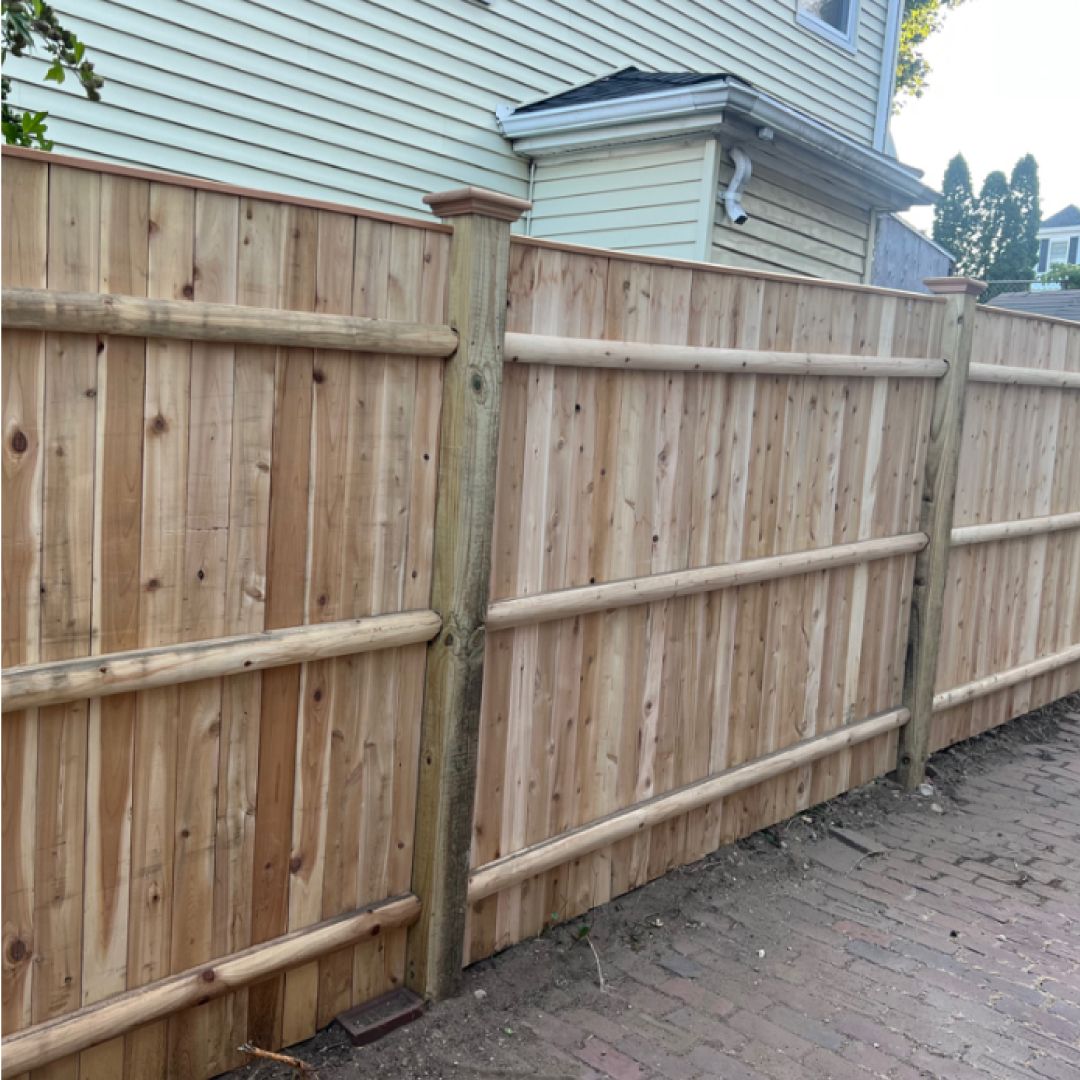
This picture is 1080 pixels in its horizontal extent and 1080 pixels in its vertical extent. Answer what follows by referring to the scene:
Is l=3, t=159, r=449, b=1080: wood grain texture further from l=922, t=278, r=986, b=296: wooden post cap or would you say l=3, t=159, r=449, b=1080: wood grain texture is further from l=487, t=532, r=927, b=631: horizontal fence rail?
l=922, t=278, r=986, b=296: wooden post cap

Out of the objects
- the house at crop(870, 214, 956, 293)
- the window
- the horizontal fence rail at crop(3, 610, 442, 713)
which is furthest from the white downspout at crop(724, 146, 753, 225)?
the window

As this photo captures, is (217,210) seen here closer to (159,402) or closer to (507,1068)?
(159,402)

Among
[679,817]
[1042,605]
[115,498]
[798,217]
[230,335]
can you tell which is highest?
[798,217]

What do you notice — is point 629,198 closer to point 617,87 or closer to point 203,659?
point 617,87

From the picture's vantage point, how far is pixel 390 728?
9.93ft

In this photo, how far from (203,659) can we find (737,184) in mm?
6356

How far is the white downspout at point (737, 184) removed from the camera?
7.87m

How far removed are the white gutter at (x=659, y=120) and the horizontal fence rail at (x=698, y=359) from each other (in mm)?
3201

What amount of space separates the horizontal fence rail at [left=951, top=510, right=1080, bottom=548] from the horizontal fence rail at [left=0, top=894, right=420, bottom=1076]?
3.54 m

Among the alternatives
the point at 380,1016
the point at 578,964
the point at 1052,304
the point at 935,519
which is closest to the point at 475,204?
the point at 380,1016

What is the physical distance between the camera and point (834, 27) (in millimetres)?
11344

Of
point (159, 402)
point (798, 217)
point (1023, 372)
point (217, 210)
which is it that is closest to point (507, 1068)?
point (159, 402)

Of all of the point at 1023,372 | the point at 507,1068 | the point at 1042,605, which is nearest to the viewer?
the point at 507,1068

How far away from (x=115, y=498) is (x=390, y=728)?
3.30 feet
